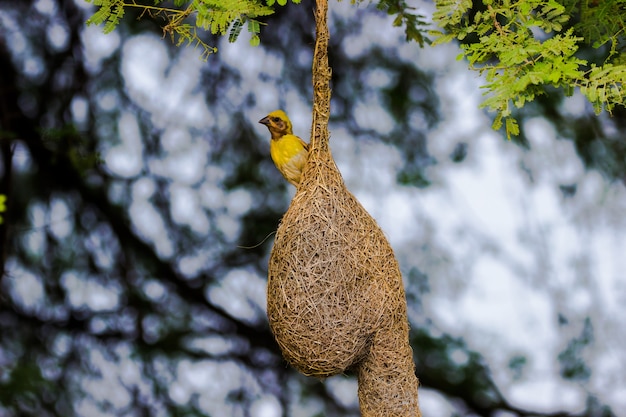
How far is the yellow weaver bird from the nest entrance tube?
0.05 meters

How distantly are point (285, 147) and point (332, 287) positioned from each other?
1.22 ft

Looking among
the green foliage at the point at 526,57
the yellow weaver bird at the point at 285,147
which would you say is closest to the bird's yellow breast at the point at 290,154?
the yellow weaver bird at the point at 285,147

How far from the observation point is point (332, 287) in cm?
204

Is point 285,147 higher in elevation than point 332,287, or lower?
higher

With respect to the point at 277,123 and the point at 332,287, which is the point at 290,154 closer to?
the point at 277,123

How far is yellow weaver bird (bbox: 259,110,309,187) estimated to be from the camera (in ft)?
7.02

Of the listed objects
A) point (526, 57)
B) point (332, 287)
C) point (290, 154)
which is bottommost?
point (332, 287)

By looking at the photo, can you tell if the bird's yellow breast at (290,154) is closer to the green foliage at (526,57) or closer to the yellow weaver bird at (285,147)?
the yellow weaver bird at (285,147)

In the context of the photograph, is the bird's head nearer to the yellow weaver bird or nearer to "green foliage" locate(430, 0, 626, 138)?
the yellow weaver bird

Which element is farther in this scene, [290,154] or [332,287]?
[290,154]

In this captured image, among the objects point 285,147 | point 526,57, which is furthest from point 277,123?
point 526,57

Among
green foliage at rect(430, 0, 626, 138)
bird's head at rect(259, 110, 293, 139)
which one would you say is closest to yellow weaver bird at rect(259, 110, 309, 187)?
bird's head at rect(259, 110, 293, 139)

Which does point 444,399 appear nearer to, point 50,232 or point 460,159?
point 460,159

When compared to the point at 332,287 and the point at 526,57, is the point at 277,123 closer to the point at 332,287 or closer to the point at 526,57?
the point at 332,287
